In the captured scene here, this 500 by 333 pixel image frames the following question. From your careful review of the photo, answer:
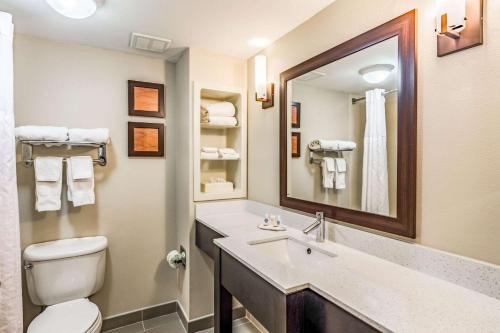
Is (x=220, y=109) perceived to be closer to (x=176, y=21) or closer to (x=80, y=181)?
(x=176, y=21)

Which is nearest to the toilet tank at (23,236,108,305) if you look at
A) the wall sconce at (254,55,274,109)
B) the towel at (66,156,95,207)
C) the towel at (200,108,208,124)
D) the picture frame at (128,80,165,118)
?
the towel at (66,156,95,207)

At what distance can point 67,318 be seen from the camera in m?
1.63

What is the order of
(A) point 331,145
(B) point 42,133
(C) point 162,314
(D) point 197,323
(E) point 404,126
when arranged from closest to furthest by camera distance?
(E) point 404,126
(A) point 331,145
(B) point 42,133
(D) point 197,323
(C) point 162,314

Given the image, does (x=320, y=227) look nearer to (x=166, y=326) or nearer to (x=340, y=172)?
(x=340, y=172)

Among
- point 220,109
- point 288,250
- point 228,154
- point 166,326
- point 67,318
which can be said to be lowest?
point 166,326

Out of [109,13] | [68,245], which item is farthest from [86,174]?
[109,13]

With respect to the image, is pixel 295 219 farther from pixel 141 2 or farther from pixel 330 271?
pixel 141 2

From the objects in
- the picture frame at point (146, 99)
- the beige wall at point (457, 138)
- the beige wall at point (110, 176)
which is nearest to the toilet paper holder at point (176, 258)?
the beige wall at point (110, 176)

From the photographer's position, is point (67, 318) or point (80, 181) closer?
point (67, 318)

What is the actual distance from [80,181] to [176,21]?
1.30 m

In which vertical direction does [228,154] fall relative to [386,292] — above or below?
above

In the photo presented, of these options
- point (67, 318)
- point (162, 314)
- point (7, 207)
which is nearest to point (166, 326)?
point (162, 314)

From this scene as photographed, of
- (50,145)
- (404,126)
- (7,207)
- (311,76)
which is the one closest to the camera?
(404,126)

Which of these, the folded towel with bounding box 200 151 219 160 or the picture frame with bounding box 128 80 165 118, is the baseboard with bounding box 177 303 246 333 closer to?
the folded towel with bounding box 200 151 219 160
